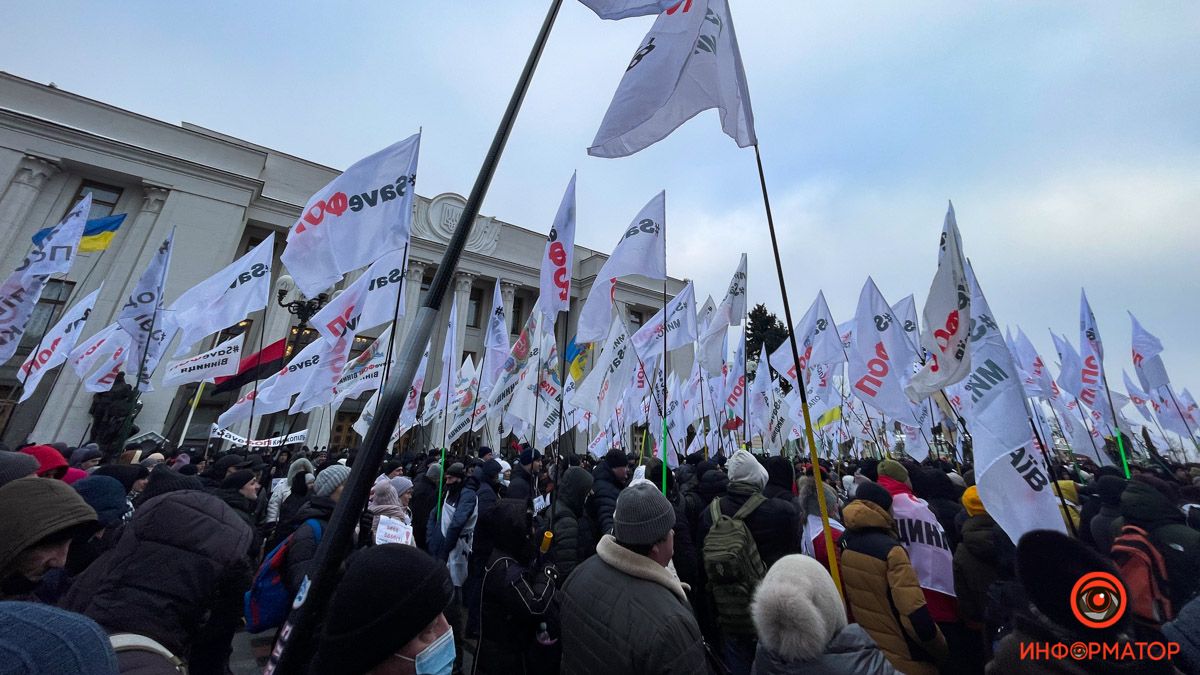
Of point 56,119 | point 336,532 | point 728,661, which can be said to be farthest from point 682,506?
point 56,119

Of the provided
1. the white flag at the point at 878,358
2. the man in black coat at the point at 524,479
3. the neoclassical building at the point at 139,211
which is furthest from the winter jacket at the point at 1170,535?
the neoclassical building at the point at 139,211

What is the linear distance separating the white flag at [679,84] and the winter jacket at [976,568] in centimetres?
296

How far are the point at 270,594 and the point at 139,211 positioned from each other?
82.5ft

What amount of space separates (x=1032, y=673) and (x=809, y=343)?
870 centimetres

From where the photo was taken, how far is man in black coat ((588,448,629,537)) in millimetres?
4184

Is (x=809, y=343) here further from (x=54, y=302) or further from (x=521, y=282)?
(x=54, y=302)

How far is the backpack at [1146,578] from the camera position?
8.69 feet

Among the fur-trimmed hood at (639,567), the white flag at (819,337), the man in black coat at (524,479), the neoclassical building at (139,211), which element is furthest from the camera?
the neoclassical building at (139,211)

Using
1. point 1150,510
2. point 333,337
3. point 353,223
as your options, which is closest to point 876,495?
point 1150,510

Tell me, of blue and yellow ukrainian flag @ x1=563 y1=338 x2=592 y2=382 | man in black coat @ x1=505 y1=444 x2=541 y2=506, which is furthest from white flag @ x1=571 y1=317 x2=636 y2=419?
man in black coat @ x1=505 y1=444 x2=541 y2=506

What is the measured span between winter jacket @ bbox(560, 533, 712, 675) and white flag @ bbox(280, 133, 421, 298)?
3.34m

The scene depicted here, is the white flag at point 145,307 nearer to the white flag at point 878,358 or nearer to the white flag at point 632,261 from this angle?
the white flag at point 632,261

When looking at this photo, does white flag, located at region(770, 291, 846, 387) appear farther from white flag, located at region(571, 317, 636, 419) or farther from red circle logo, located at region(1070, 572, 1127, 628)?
red circle logo, located at region(1070, 572, 1127, 628)

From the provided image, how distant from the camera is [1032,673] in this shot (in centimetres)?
157
